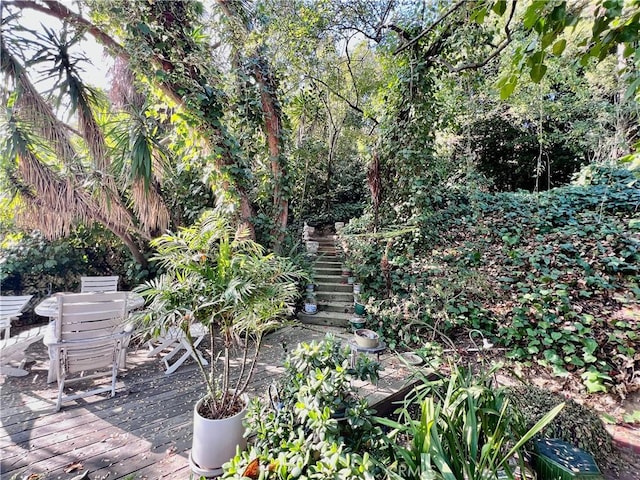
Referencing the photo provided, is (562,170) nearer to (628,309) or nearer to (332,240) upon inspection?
(628,309)

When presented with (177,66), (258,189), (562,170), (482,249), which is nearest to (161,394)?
(258,189)

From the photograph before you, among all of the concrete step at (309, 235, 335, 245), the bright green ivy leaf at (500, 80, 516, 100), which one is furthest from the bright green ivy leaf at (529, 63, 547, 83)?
the concrete step at (309, 235, 335, 245)

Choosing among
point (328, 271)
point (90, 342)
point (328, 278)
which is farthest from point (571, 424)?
point (328, 271)

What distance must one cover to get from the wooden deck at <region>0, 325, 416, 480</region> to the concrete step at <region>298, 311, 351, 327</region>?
131 centimetres

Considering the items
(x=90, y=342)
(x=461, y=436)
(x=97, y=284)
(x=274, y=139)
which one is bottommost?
(x=461, y=436)

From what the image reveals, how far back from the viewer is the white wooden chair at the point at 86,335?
257 cm

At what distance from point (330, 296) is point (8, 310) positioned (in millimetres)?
4553

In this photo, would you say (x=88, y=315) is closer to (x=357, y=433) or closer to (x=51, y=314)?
(x=51, y=314)

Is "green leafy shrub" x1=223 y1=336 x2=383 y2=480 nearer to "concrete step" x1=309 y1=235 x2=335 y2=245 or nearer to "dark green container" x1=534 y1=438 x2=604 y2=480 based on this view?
"dark green container" x1=534 y1=438 x2=604 y2=480

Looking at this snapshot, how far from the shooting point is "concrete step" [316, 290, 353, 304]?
5.27 metres

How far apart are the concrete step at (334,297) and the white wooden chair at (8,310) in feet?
13.6

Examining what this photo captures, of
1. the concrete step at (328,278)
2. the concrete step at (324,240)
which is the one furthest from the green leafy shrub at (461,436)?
the concrete step at (324,240)

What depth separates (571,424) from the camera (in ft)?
7.02

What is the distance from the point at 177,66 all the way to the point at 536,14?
12.9 feet
